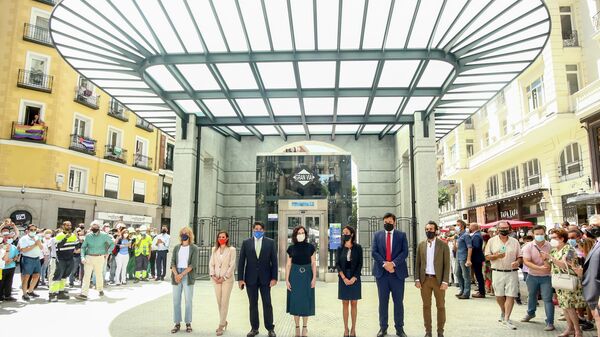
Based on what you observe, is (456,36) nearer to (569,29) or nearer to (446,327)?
(446,327)

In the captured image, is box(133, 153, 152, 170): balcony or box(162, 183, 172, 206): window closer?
box(133, 153, 152, 170): balcony

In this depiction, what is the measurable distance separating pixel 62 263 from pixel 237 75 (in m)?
6.58

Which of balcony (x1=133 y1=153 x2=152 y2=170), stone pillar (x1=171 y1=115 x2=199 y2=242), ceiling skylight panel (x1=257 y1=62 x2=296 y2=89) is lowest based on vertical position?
stone pillar (x1=171 y1=115 x2=199 y2=242)

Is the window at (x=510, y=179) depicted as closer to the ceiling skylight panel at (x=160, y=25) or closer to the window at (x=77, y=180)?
the ceiling skylight panel at (x=160, y=25)

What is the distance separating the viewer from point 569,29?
68.6 feet

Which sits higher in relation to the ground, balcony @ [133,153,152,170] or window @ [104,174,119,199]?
balcony @ [133,153,152,170]

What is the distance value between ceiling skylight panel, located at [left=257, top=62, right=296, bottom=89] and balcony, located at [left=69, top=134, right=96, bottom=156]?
1870cm

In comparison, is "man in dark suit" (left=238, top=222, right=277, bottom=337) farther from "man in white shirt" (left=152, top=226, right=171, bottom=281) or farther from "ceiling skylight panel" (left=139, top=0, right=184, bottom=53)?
"man in white shirt" (left=152, top=226, right=171, bottom=281)

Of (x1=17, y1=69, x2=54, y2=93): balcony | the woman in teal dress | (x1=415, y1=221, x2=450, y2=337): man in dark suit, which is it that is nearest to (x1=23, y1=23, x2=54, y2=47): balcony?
(x1=17, y1=69, x2=54, y2=93): balcony

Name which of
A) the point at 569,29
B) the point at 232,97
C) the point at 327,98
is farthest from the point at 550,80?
the point at 232,97

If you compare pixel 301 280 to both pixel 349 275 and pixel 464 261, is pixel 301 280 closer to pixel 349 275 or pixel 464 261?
pixel 349 275

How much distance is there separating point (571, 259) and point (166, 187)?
34448 millimetres

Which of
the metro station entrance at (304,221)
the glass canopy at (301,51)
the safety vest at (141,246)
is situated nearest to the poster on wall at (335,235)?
the metro station entrance at (304,221)

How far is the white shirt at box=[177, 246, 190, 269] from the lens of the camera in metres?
7.47
